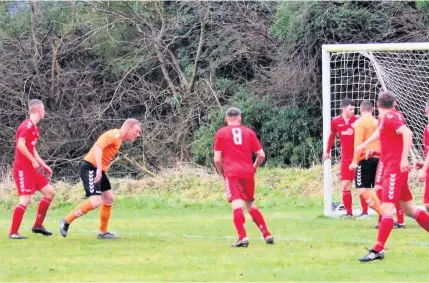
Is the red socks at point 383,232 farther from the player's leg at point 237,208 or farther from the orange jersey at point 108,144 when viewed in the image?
the orange jersey at point 108,144

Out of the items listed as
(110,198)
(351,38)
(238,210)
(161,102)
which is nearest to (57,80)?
(161,102)

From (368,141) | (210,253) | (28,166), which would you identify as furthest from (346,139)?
(28,166)

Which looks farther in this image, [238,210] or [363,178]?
[363,178]

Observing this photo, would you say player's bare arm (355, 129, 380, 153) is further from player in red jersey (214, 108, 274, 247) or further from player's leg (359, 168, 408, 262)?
player's leg (359, 168, 408, 262)

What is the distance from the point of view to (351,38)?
26.6 m

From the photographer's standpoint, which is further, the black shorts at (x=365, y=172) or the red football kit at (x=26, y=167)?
the black shorts at (x=365, y=172)

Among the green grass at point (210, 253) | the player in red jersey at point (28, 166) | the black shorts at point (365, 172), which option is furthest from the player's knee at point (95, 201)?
the black shorts at point (365, 172)

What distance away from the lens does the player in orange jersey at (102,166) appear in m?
13.3

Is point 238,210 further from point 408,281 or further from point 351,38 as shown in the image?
point 351,38

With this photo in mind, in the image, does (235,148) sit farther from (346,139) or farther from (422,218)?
(346,139)

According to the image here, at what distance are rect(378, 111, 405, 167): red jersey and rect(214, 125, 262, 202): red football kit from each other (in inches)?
82.5

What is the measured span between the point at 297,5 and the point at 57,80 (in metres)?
8.48

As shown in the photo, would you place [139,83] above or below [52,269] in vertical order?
above

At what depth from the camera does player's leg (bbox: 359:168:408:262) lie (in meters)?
10.7
